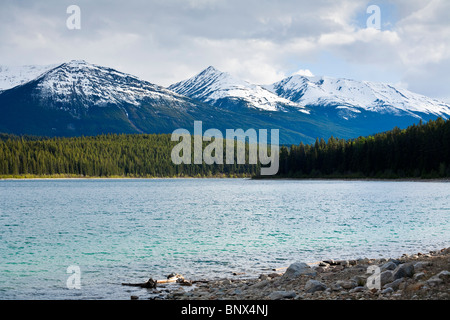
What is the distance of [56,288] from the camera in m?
22.3

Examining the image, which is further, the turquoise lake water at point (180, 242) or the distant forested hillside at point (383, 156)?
the distant forested hillside at point (383, 156)

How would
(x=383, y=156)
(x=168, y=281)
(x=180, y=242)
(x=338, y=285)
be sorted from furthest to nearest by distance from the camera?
(x=383, y=156) < (x=180, y=242) < (x=168, y=281) < (x=338, y=285)

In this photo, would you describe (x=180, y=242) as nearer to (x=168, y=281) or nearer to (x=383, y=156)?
(x=168, y=281)

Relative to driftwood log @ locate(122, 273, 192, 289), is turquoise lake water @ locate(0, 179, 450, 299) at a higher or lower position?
lower

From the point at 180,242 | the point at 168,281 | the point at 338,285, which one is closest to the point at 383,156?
the point at 180,242

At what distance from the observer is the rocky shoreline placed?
15977mm

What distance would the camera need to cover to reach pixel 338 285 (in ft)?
60.7

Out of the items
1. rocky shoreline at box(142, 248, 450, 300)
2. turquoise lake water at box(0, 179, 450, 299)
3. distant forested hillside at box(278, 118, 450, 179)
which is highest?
distant forested hillside at box(278, 118, 450, 179)

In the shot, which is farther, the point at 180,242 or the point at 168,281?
the point at 180,242

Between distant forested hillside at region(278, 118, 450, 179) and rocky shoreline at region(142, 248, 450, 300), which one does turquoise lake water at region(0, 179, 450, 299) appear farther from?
distant forested hillside at region(278, 118, 450, 179)

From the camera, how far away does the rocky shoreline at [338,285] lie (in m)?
16.0

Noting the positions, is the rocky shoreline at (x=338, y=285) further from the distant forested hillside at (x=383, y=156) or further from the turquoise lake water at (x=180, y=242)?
the distant forested hillside at (x=383, y=156)

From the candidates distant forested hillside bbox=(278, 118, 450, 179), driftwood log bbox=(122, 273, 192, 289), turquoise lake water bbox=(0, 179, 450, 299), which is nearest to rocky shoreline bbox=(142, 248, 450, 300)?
driftwood log bbox=(122, 273, 192, 289)

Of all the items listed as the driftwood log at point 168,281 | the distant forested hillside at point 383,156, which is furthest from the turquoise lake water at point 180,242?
the distant forested hillside at point 383,156
